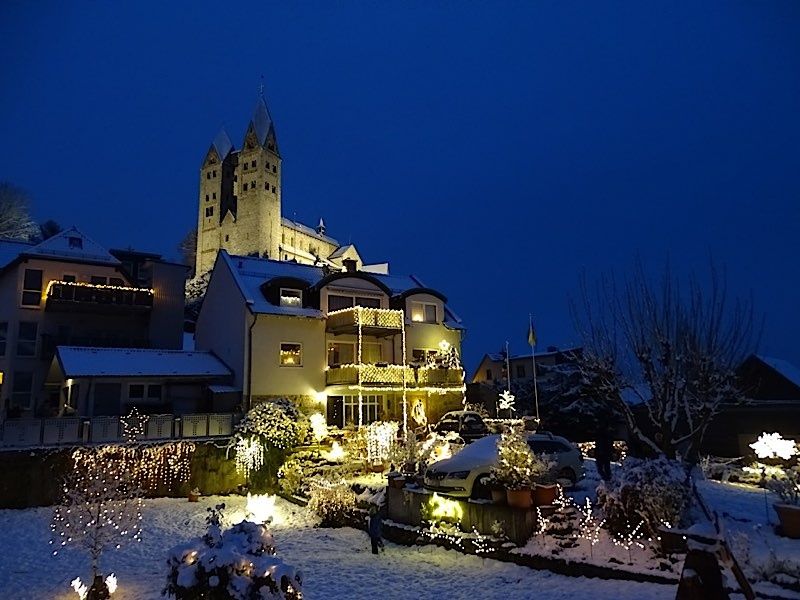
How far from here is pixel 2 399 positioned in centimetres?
2719

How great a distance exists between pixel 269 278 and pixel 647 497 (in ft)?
74.8

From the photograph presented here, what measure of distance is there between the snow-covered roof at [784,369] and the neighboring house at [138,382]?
23.9 metres

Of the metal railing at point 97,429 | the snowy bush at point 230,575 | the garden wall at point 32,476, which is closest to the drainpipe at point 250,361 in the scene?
the metal railing at point 97,429

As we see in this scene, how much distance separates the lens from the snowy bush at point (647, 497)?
1055 centimetres

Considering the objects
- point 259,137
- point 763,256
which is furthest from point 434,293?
point 763,256

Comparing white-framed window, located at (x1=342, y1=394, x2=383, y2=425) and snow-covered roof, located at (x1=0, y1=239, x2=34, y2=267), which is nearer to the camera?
white-framed window, located at (x1=342, y1=394, x2=383, y2=425)

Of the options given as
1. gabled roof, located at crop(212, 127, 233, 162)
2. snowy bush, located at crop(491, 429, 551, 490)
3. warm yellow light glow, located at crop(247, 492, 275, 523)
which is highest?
gabled roof, located at crop(212, 127, 233, 162)

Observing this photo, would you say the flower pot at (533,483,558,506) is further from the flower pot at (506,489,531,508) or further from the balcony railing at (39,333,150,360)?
the balcony railing at (39,333,150,360)

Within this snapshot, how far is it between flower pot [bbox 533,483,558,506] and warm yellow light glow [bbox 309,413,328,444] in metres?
13.5

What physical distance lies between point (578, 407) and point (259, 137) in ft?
257

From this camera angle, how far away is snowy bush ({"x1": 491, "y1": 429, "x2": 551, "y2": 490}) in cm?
1253

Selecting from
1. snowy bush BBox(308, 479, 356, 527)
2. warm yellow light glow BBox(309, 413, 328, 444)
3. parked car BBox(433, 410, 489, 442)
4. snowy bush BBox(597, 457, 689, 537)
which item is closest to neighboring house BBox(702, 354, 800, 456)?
parked car BBox(433, 410, 489, 442)

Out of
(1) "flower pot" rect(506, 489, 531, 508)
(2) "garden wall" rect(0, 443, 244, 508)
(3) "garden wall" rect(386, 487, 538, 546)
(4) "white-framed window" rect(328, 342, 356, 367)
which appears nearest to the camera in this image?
(3) "garden wall" rect(386, 487, 538, 546)

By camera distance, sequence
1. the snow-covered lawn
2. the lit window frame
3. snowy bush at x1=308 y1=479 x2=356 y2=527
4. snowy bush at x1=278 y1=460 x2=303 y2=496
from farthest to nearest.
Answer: the lit window frame, snowy bush at x1=278 y1=460 x2=303 y2=496, snowy bush at x1=308 y1=479 x2=356 y2=527, the snow-covered lawn
